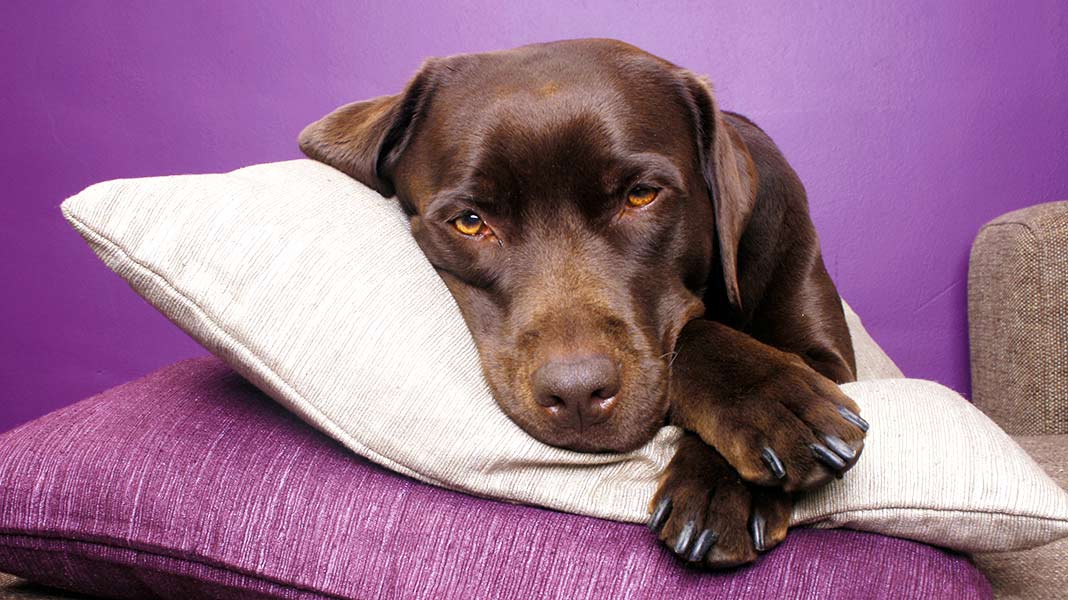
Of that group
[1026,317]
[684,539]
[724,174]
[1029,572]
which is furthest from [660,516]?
[1026,317]

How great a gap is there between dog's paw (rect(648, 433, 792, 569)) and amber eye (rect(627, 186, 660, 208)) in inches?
21.7

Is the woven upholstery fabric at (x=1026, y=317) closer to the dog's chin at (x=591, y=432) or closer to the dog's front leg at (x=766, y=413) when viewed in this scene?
the dog's front leg at (x=766, y=413)

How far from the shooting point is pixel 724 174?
171 cm

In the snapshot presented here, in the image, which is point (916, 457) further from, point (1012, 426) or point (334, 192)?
point (1012, 426)

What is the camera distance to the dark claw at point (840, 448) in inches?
45.7

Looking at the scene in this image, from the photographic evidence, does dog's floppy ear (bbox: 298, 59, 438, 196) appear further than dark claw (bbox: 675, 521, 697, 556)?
Yes

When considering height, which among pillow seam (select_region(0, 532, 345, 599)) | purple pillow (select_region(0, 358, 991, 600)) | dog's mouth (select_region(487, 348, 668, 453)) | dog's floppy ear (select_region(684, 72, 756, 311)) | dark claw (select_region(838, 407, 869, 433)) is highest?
dog's floppy ear (select_region(684, 72, 756, 311))

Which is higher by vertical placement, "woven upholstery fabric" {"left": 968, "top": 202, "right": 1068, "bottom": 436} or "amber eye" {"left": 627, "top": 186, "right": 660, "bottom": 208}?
"amber eye" {"left": 627, "top": 186, "right": 660, "bottom": 208}

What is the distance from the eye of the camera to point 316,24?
127 inches

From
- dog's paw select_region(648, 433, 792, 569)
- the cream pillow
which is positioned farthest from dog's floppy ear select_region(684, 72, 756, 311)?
dog's paw select_region(648, 433, 792, 569)

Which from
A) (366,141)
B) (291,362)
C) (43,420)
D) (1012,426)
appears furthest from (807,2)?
(43,420)

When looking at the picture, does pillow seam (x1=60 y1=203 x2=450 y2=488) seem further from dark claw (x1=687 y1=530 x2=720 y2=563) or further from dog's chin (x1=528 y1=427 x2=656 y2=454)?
dark claw (x1=687 y1=530 x2=720 y2=563)

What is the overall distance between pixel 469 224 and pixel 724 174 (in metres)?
0.51

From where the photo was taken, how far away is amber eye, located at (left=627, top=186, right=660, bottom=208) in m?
1.63
